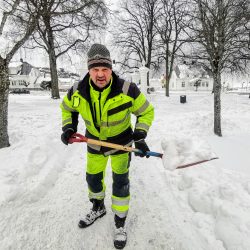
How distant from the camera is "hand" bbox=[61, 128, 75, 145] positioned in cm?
244

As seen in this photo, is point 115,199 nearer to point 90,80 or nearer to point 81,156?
point 90,80

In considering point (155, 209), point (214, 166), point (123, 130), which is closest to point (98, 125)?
point (123, 130)

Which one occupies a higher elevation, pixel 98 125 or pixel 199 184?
pixel 98 125

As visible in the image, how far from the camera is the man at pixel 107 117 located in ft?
7.48

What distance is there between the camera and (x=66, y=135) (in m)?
2.45

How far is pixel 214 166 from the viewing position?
4.18m

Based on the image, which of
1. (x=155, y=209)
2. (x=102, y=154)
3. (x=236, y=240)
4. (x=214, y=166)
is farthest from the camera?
(x=214, y=166)

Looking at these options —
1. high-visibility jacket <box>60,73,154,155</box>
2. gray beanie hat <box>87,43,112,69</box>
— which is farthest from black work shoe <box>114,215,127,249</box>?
gray beanie hat <box>87,43,112,69</box>

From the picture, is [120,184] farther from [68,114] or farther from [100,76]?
[100,76]

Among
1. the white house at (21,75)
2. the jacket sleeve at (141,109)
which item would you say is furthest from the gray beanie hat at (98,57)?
the white house at (21,75)

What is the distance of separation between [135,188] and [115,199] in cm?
110

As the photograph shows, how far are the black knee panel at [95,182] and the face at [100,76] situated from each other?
991 mm

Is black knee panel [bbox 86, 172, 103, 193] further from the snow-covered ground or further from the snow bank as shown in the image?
the snow bank

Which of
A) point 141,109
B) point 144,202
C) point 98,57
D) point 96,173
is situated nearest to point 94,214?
point 96,173
